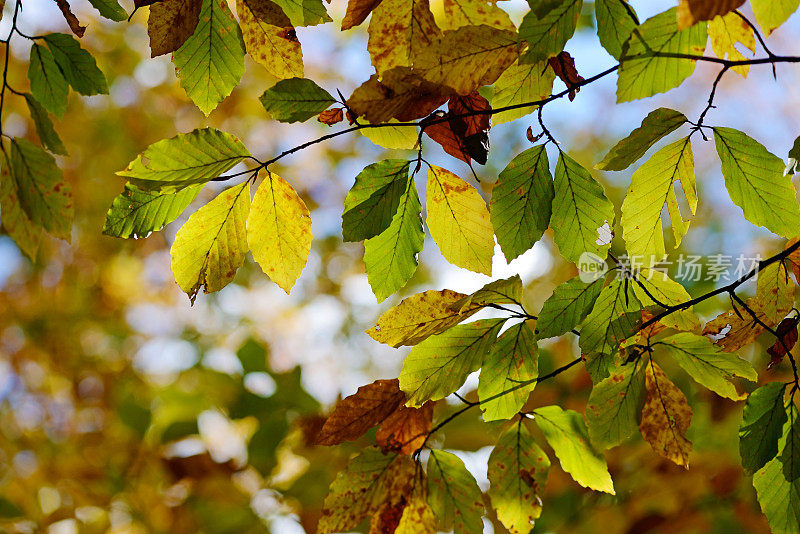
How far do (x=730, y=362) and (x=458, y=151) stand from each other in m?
0.29

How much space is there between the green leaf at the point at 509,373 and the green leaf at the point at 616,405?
7 cm

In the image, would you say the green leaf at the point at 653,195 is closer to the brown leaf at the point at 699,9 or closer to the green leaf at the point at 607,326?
the green leaf at the point at 607,326

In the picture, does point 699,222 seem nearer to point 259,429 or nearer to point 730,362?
point 259,429

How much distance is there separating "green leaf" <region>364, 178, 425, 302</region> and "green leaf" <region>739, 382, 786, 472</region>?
1.01 feet

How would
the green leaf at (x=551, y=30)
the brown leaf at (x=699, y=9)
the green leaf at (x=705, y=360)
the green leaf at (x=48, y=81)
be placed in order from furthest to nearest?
1. the green leaf at (x=48, y=81)
2. the green leaf at (x=705, y=360)
3. the green leaf at (x=551, y=30)
4. the brown leaf at (x=699, y=9)

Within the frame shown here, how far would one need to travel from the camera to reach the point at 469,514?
614mm

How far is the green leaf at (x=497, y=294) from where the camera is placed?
0.55m

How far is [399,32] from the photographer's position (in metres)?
0.53

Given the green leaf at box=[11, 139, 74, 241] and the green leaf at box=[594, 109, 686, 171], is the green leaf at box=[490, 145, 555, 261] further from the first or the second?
the green leaf at box=[11, 139, 74, 241]

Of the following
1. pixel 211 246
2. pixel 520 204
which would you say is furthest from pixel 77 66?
pixel 520 204

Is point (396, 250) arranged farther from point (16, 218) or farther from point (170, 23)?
point (16, 218)

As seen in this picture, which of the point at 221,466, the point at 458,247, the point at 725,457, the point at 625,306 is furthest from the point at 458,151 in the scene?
the point at 725,457

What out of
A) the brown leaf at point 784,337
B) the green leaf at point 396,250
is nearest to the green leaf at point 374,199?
the green leaf at point 396,250

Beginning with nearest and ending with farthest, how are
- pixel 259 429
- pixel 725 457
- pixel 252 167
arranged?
pixel 252 167 → pixel 259 429 → pixel 725 457
